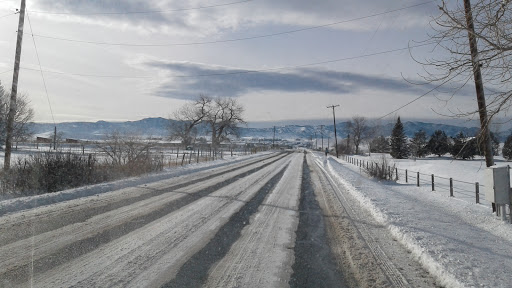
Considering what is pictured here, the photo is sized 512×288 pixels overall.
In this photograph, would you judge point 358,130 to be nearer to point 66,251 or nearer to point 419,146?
point 419,146

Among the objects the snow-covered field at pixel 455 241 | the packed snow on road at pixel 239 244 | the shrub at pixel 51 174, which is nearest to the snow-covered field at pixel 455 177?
the snow-covered field at pixel 455 241

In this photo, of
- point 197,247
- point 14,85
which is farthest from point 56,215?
point 14,85

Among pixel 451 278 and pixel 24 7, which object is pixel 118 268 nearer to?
pixel 451 278

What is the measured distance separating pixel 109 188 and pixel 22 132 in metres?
38.9

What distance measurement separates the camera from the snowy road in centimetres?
425

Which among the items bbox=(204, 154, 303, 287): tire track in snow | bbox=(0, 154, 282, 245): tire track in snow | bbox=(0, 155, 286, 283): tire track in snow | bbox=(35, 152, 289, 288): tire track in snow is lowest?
bbox=(204, 154, 303, 287): tire track in snow

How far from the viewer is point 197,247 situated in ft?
17.9

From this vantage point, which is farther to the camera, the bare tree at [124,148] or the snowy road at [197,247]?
the bare tree at [124,148]

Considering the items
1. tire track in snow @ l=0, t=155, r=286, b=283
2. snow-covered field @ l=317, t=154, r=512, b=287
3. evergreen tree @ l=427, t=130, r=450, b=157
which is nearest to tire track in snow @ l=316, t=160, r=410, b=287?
snow-covered field @ l=317, t=154, r=512, b=287

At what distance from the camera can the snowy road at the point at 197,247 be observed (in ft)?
13.9

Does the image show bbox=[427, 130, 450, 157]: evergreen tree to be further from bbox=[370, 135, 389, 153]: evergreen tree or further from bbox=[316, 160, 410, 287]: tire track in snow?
bbox=[316, 160, 410, 287]: tire track in snow

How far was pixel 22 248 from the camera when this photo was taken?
5.17 m

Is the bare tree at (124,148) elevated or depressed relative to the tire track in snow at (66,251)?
elevated

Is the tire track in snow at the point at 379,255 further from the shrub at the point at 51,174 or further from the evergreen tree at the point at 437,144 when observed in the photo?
the evergreen tree at the point at 437,144
